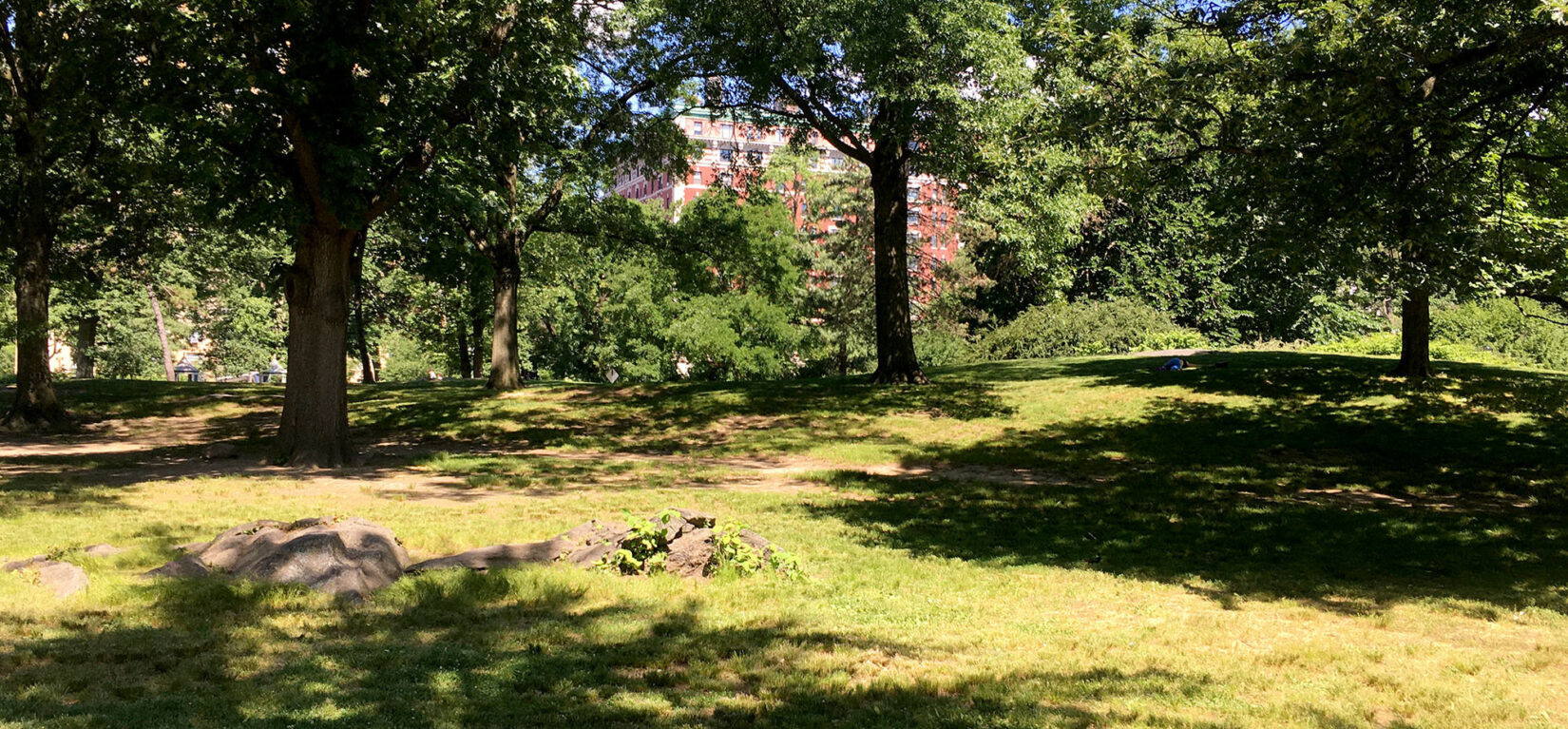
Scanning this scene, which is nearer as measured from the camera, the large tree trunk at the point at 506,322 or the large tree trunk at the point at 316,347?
the large tree trunk at the point at 316,347

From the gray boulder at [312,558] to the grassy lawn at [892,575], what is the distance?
0.88 feet

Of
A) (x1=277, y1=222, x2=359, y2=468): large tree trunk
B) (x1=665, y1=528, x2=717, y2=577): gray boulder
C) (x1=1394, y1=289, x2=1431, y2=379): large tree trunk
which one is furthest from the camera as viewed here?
(x1=1394, y1=289, x2=1431, y2=379): large tree trunk

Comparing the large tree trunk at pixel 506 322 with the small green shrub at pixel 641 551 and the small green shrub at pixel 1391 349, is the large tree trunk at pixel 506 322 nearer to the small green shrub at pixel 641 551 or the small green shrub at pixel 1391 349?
the small green shrub at pixel 641 551

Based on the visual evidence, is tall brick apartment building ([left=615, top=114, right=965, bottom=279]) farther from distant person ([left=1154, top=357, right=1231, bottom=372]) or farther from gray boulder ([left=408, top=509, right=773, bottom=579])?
gray boulder ([left=408, top=509, right=773, bottom=579])

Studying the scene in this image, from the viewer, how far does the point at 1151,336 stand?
32750 mm

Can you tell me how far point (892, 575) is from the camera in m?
8.66

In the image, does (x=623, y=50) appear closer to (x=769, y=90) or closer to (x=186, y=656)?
(x=769, y=90)

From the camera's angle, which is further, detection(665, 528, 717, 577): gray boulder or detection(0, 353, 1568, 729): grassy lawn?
detection(665, 528, 717, 577): gray boulder

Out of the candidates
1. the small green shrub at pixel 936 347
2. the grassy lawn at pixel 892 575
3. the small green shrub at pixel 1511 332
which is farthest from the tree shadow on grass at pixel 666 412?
the small green shrub at pixel 1511 332

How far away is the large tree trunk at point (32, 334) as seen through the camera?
62.5ft

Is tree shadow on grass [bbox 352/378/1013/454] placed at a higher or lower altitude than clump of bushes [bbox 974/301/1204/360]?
lower

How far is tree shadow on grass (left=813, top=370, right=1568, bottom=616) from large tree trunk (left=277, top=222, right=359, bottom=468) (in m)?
7.49

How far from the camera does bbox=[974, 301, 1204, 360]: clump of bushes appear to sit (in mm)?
33213

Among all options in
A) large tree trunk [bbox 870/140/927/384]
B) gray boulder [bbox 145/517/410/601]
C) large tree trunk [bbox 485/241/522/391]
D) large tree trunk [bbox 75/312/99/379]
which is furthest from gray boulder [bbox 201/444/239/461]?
large tree trunk [bbox 75/312/99/379]
